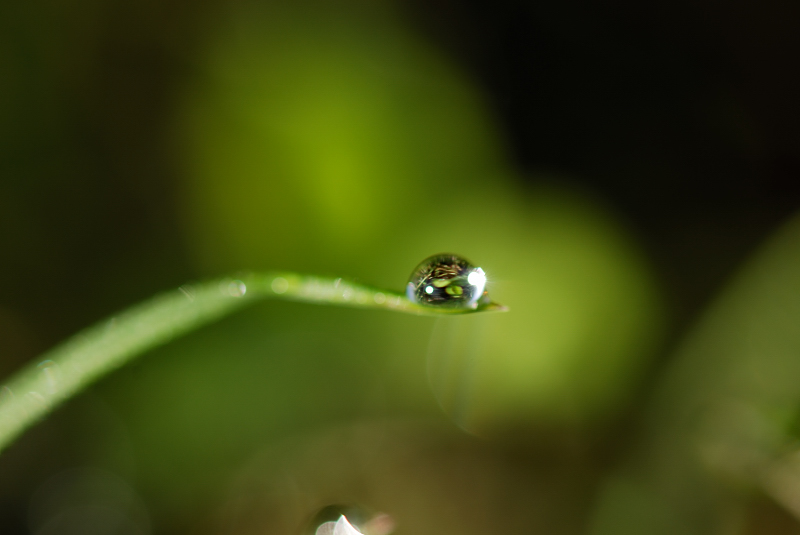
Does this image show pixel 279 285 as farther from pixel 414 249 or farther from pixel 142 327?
pixel 414 249

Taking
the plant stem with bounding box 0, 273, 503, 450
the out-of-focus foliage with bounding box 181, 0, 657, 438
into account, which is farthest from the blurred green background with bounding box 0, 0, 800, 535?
the plant stem with bounding box 0, 273, 503, 450

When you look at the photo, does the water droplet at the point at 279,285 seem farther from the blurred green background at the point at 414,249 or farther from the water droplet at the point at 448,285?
the blurred green background at the point at 414,249

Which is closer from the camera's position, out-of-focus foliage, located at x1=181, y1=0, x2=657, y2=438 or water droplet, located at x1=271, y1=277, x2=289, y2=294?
water droplet, located at x1=271, y1=277, x2=289, y2=294

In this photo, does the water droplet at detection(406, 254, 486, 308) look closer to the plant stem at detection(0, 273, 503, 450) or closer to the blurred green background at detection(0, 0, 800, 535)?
the plant stem at detection(0, 273, 503, 450)

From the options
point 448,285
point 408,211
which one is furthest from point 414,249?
point 448,285

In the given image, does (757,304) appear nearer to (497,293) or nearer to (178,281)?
(497,293)

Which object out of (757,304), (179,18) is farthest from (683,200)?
(179,18)
